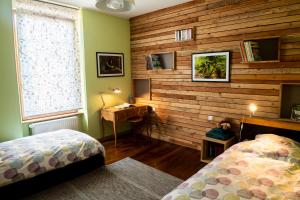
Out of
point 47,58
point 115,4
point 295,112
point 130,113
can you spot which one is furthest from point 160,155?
point 47,58

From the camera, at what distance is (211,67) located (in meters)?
3.51

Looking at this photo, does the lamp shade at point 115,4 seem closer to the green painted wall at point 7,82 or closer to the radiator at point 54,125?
the green painted wall at point 7,82

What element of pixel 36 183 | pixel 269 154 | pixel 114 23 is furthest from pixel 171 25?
pixel 36 183

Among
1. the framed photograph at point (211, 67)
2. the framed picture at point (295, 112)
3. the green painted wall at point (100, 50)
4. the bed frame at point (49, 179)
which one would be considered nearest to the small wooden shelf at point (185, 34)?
the framed photograph at point (211, 67)

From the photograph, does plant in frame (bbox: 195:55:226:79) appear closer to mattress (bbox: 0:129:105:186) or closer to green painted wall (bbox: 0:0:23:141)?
mattress (bbox: 0:129:105:186)

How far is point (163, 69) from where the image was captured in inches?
166

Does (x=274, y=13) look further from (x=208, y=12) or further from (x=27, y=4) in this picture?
(x=27, y=4)

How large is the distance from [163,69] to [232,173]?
2679 millimetres

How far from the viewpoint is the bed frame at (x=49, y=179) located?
234cm

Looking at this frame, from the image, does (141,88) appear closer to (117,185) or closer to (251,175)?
(117,185)

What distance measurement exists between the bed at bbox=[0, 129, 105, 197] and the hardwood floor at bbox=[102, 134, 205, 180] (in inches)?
22.3

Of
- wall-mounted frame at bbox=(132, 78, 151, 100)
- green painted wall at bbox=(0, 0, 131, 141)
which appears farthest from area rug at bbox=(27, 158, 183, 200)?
wall-mounted frame at bbox=(132, 78, 151, 100)

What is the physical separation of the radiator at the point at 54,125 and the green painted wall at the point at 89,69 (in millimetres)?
136

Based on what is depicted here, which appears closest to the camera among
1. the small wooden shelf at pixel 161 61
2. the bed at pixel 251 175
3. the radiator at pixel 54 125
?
the bed at pixel 251 175
